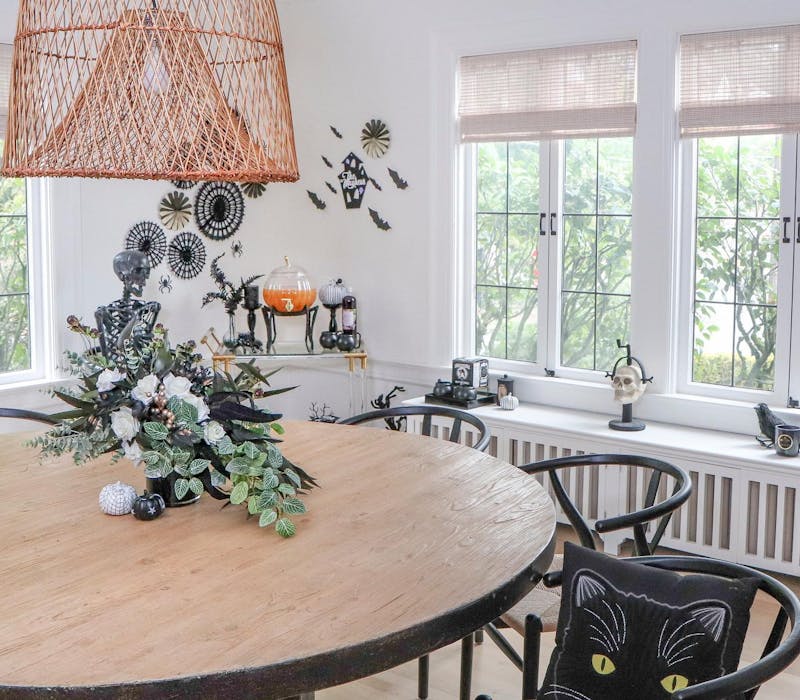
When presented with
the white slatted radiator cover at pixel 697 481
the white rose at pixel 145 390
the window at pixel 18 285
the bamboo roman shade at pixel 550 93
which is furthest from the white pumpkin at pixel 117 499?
the window at pixel 18 285

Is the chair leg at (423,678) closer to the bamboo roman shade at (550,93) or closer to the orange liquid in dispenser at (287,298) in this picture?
the orange liquid in dispenser at (287,298)

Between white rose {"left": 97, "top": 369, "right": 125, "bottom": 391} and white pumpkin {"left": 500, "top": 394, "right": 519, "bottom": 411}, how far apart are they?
265cm

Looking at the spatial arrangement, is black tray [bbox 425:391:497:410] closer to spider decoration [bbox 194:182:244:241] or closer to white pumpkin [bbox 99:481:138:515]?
spider decoration [bbox 194:182:244:241]

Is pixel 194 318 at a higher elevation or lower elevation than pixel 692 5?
lower

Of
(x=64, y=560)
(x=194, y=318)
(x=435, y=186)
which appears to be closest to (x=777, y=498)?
(x=435, y=186)

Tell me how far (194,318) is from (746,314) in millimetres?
2966

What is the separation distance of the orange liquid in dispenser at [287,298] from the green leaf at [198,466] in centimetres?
272

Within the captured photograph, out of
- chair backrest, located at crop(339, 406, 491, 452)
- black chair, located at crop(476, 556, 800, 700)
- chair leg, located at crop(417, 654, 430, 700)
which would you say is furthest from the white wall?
black chair, located at crop(476, 556, 800, 700)

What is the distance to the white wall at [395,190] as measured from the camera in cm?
449

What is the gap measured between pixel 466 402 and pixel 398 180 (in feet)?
4.00

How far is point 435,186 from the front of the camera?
509 centimetres

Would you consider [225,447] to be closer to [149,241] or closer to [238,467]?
[238,467]

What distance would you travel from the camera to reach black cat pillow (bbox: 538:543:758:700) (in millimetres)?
1915

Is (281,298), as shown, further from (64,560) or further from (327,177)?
(64,560)
